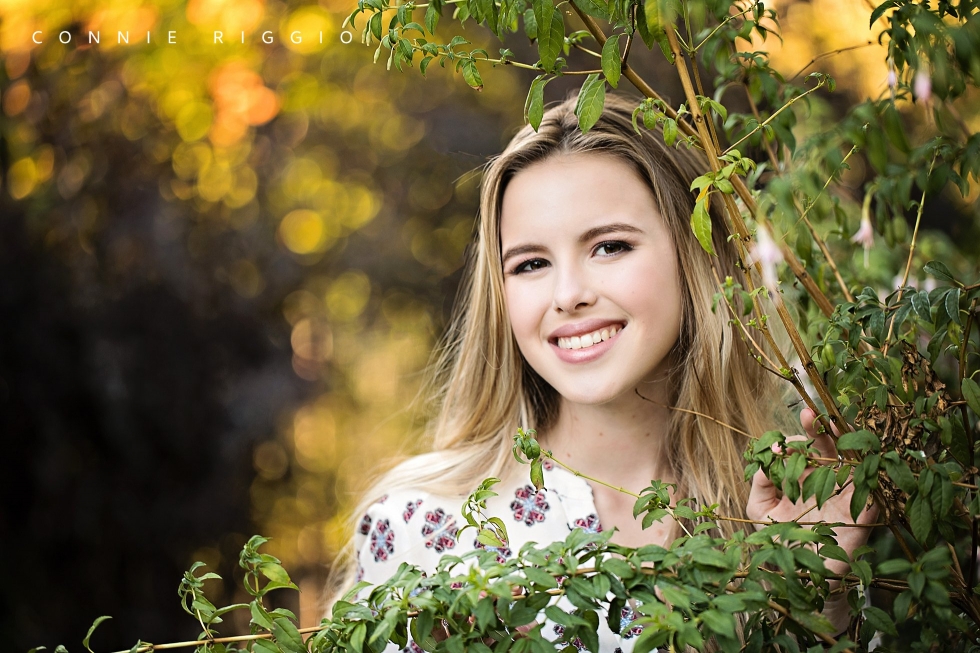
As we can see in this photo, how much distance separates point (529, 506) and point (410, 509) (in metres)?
0.26

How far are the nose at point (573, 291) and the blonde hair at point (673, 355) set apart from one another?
0.70 feet

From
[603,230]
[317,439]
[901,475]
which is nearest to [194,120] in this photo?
[317,439]

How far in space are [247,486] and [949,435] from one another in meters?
2.67

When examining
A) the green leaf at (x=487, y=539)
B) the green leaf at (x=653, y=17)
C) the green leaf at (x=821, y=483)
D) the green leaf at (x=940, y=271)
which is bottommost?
the green leaf at (x=487, y=539)

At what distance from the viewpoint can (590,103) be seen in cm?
96

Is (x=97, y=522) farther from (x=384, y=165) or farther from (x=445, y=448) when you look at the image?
(x=384, y=165)

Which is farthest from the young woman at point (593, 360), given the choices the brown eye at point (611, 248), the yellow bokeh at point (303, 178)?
the yellow bokeh at point (303, 178)

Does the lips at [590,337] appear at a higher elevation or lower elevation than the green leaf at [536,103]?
lower

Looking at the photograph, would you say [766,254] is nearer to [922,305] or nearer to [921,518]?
[922,305]

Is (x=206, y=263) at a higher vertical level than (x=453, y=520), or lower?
higher

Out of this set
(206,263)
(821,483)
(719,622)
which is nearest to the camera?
(719,622)

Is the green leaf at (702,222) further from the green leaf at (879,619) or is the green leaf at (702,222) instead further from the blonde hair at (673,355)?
the blonde hair at (673,355)

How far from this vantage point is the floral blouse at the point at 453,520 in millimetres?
1676

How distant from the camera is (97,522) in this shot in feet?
9.25
